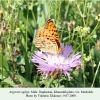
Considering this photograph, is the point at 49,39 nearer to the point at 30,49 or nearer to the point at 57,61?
the point at 57,61

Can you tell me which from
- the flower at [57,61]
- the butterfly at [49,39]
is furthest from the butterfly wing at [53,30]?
the flower at [57,61]

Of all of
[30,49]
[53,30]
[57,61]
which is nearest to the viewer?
[53,30]

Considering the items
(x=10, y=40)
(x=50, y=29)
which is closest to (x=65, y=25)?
(x=10, y=40)

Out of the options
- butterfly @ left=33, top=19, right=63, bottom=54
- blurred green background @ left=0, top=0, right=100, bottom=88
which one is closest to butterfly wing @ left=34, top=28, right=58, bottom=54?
butterfly @ left=33, top=19, right=63, bottom=54

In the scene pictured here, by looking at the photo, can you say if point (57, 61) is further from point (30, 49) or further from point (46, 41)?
point (30, 49)

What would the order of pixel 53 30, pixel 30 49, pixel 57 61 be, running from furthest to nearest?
pixel 30 49 → pixel 57 61 → pixel 53 30

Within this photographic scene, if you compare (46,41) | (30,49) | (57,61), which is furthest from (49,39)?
(30,49)

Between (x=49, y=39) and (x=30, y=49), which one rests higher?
(x=49, y=39)

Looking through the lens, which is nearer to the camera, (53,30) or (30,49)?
(53,30)

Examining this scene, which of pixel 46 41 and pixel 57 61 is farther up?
pixel 46 41

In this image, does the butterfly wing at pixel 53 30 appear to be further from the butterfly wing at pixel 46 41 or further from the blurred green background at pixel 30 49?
the blurred green background at pixel 30 49
